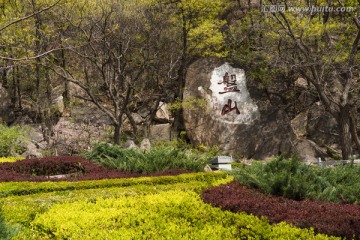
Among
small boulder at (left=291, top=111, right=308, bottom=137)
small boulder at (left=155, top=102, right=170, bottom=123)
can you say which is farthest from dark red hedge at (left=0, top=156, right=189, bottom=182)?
small boulder at (left=291, top=111, right=308, bottom=137)

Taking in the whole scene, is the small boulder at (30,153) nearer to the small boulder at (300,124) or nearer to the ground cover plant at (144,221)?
the ground cover plant at (144,221)

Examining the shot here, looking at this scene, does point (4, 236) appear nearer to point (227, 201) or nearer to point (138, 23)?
point (227, 201)

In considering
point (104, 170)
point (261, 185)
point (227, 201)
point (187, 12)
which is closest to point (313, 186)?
point (261, 185)

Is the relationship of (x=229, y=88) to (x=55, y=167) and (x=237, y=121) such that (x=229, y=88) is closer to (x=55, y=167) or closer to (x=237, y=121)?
(x=237, y=121)

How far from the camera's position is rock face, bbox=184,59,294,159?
18094mm

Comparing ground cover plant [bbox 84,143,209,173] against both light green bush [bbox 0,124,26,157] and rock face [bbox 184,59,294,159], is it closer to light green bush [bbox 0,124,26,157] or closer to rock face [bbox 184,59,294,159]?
light green bush [bbox 0,124,26,157]

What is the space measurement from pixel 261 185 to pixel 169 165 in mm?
5012

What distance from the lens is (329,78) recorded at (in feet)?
63.6

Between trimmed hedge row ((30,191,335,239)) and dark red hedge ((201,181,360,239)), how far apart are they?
7.4 inches

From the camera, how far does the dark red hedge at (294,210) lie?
12.5ft

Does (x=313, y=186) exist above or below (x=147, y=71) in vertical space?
below

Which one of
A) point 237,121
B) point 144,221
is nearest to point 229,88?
point 237,121

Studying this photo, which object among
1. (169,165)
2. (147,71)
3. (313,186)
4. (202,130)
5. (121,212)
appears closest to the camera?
(121,212)

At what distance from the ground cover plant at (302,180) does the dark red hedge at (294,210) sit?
0.29m
